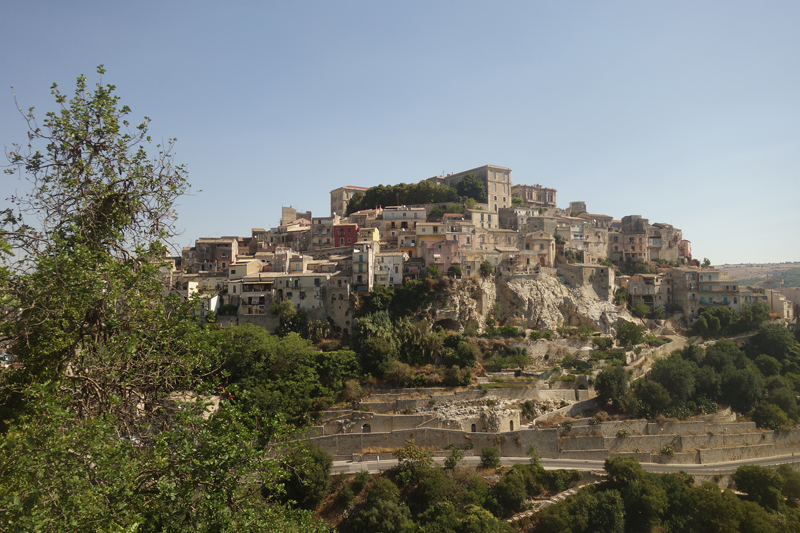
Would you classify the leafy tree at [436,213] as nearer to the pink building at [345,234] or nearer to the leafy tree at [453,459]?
the pink building at [345,234]

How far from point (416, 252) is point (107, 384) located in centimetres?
3621

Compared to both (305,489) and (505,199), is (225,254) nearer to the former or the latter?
(305,489)

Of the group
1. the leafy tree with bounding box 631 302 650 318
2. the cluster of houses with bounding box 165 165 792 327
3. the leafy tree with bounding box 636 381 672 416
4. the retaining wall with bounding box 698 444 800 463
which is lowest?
the retaining wall with bounding box 698 444 800 463

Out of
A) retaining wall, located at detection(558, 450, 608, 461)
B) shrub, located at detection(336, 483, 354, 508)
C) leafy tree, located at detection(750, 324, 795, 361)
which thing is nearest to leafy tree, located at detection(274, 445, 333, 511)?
shrub, located at detection(336, 483, 354, 508)

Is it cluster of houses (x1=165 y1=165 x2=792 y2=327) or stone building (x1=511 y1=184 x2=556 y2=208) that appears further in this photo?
stone building (x1=511 y1=184 x2=556 y2=208)

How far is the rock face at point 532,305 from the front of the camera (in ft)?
126

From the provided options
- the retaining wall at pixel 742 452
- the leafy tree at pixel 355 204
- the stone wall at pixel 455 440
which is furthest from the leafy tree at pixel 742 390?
the leafy tree at pixel 355 204

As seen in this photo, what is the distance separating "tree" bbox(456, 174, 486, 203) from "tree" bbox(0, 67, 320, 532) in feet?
158

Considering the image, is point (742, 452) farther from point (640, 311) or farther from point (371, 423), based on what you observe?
point (371, 423)

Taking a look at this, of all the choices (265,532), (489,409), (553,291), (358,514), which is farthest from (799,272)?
(265,532)

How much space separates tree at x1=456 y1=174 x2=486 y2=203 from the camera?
57.0 metres

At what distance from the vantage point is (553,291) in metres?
42.1

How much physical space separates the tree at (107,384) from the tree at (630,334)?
35105mm

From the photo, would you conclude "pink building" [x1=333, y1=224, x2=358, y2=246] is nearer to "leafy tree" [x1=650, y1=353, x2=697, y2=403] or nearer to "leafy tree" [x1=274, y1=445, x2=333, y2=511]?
"leafy tree" [x1=274, y1=445, x2=333, y2=511]
